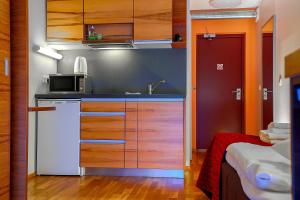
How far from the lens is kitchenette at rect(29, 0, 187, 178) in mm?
3672

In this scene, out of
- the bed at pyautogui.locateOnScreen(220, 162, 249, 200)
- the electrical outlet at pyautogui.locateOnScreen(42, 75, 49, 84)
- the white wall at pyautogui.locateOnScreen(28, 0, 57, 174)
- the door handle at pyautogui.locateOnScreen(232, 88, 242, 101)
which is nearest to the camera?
the bed at pyautogui.locateOnScreen(220, 162, 249, 200)

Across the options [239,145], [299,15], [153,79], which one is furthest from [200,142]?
[239,145]

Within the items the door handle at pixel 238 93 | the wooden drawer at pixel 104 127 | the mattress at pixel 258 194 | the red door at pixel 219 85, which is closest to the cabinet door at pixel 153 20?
the wooden drawer at pixel 104 127

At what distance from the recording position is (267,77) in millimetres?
4496

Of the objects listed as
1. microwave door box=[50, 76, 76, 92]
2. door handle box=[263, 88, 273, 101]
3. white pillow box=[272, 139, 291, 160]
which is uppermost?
microwave door box=[50, 76, 76, 92]

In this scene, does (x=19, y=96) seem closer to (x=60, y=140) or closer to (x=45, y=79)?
(x=60, y=140)

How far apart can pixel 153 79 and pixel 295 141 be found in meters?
3.62

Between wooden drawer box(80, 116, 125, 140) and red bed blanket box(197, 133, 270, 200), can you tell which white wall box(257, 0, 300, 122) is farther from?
wooden drawer box(80, 116, 125, 140)

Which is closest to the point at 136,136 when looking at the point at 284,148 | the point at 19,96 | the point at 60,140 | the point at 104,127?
the point at 104,127

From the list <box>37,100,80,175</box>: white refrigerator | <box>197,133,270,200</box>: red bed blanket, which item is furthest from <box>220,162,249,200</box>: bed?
<box>37,100,80,175</box>: white refrigerator

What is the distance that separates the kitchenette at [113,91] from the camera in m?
3.67

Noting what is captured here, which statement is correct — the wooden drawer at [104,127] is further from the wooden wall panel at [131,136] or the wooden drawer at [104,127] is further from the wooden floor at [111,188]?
the wooden floor at [111,188]

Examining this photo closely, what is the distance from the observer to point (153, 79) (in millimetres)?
4328

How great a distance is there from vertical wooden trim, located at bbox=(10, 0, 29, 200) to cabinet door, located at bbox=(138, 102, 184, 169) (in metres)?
1.90
